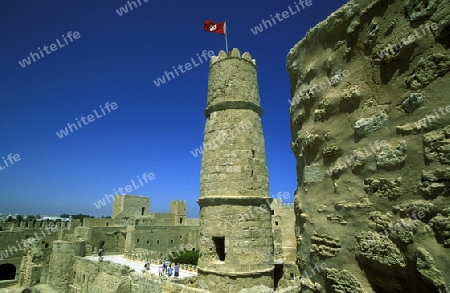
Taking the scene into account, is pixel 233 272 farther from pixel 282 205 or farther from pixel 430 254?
pixel 282 205

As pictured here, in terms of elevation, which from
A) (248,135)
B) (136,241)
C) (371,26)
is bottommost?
(136,241)

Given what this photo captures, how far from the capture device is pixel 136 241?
1105 inches

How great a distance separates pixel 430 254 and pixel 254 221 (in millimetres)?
7361

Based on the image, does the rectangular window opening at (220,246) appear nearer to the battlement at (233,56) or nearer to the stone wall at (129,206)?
the battlement at (233,56)

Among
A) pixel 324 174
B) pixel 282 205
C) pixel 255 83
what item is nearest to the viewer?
pixel 324 174

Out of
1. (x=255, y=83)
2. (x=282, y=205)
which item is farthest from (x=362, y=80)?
(x=282, y=205)

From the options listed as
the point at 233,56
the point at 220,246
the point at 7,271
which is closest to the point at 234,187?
the point at 220,246

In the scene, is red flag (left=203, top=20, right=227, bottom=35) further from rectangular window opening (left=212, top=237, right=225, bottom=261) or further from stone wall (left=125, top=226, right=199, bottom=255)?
stone wall (left=125, top=226, right=199, bottom=255)

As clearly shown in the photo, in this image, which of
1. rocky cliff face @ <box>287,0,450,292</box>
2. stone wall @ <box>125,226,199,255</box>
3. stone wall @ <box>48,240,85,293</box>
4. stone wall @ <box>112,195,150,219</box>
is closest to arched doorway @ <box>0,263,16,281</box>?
stone wall @ <box>48,240,85,293</box>

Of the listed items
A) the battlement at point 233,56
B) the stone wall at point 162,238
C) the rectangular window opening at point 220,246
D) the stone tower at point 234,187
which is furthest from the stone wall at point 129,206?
the battlement at point 233,56

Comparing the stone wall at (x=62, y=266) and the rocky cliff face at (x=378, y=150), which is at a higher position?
the rocky cliff face at (x=378, y=150)

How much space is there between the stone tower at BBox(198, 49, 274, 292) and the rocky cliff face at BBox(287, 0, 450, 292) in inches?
210

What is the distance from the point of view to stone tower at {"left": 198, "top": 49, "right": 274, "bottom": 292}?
29.8 ft

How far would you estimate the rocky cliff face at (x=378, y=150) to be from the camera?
7.74 feet
